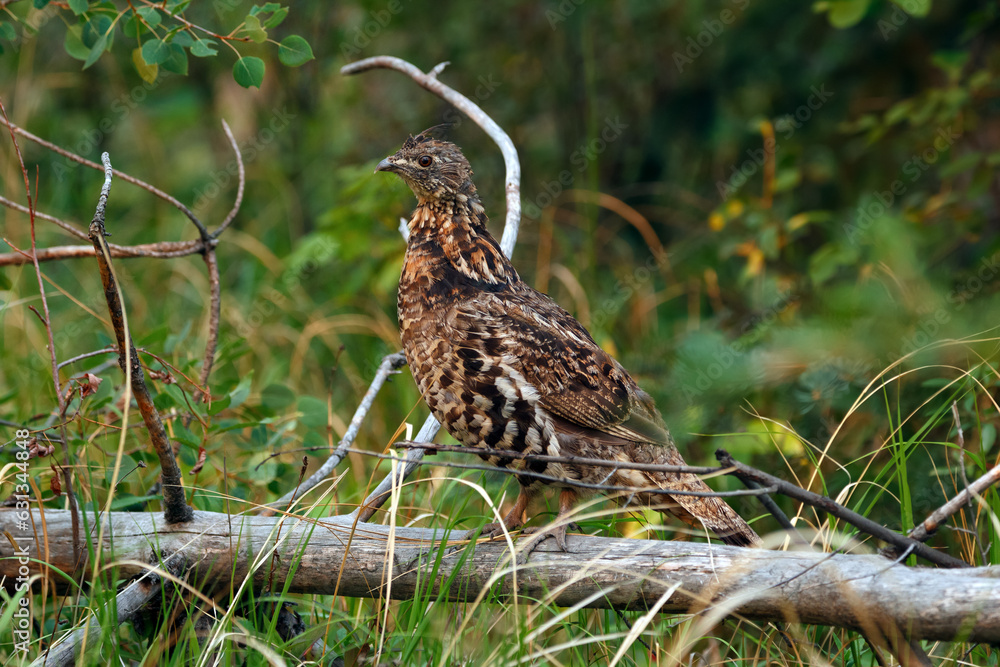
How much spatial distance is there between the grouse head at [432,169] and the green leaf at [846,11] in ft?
7.44

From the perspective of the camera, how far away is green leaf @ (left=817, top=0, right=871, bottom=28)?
447 cm

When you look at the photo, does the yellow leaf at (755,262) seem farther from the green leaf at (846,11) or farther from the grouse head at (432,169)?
the grouse head at (432,169)

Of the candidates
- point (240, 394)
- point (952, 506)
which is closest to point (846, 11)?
point (952, 506)

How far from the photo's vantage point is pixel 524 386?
10.4 ft

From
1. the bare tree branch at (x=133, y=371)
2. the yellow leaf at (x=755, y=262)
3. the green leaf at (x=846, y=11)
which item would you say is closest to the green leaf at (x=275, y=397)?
the bare tree branch at (x=133, y=371)

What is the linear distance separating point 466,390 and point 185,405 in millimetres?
1296

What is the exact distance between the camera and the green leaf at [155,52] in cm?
312

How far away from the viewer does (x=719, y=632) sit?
144 inches

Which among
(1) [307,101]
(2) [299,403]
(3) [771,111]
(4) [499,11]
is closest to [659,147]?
Answer: (3) [771,111]

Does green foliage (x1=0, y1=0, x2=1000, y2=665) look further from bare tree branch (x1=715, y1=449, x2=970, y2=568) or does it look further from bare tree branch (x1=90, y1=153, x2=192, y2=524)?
bare tree branch (x1=715, y1=449, x2=970, y2=568)

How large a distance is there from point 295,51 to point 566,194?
4869 millimetres

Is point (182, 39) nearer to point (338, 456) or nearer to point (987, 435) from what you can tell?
point (338, 456)

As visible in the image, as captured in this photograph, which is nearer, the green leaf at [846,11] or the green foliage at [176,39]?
the green foliage at [176,39]

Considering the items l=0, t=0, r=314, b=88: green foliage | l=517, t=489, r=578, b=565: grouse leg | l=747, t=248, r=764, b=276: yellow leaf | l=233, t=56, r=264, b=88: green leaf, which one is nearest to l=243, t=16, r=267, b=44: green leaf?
l=0, t=0, r=314, b=88: green foliage
